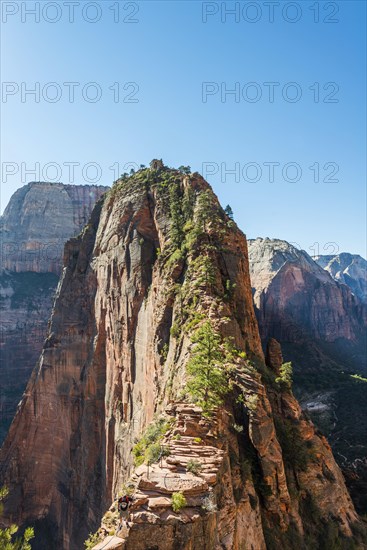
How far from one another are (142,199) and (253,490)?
31.5 m

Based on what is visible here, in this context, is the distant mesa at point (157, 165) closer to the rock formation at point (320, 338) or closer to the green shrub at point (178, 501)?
the green shrub at point (178, 501)

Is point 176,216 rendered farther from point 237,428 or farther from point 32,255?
point 32,255

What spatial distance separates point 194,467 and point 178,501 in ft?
6.49

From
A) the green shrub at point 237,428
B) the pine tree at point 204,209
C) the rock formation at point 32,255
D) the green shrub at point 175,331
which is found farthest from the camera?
the rock formation at point 32,255

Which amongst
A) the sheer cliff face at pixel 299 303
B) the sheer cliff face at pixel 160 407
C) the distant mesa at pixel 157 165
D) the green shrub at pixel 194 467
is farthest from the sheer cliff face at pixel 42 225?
the green shrub at pixel 194 467

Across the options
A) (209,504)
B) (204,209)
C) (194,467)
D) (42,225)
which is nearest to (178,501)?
(209,504)

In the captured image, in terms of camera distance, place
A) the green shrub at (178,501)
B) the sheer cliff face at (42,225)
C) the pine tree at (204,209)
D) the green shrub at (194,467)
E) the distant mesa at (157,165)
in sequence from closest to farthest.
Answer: the green shrub at (178,501) < the green shrub at (194,467) < the pine tree at (204,209) < the distant mesa at (157,165) < the sheer cliff face at (42,225)

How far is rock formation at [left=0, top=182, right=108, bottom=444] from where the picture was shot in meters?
126

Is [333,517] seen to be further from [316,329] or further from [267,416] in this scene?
[316,329]

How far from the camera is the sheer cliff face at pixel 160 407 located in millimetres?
16047

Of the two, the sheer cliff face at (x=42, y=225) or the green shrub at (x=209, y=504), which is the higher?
the sheer cliff face at (x=42, y=225)

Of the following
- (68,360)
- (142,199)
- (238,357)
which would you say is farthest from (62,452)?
(238,357)

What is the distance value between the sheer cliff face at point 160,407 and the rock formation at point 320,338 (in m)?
23.8

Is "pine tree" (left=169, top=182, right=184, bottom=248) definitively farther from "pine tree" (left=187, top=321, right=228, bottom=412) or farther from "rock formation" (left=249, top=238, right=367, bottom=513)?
"rock formation" (left=249, top=238, right=367, bottom=513)
